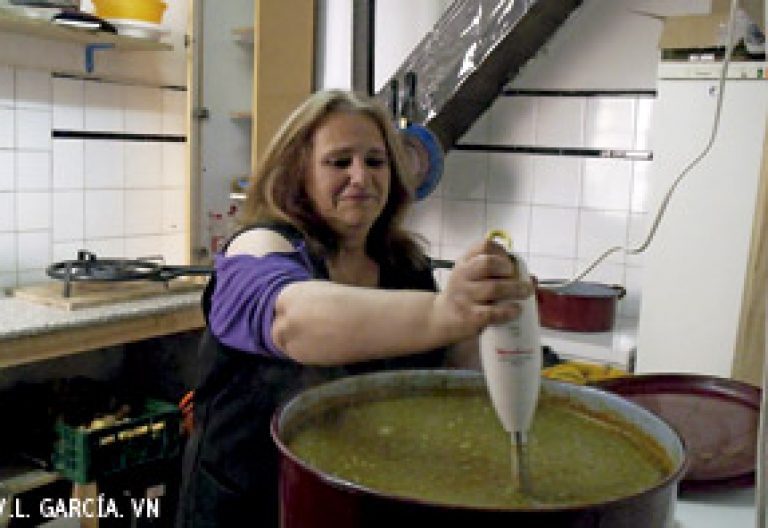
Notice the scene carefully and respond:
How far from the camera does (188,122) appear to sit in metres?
3.17

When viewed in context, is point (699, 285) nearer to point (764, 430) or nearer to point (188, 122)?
point (764, 430)

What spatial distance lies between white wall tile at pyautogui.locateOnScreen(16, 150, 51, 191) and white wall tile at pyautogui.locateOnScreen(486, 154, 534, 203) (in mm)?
1660

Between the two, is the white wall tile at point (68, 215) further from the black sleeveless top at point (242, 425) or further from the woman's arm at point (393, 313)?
the woman's arm at point (393, 313)

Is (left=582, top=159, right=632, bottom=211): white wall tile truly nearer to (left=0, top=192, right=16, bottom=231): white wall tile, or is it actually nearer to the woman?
the woman

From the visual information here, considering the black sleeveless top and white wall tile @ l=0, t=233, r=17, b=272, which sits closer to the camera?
the black sleeveless top

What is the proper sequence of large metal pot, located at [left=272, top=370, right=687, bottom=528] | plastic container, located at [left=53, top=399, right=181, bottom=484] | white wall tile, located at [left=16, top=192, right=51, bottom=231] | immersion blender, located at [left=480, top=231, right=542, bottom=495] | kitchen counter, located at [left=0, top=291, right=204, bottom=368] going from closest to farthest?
large metal pot, located at [left=272, top=370, right=687, bottom=528] < immersion blender, located at [left=480, top=231, right=542, bottom=495] < kitchen counter, located at [left=0, top=291, right=204, bottom=368] < plastic container, located at [left=53, top=399, right=181, bottom=484] < white wall tile, located at [left=16, top=192, right=51, bottom=231]

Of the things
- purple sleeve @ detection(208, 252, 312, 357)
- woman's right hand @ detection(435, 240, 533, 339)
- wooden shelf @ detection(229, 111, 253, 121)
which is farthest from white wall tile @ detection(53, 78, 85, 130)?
woman's right hand @ detection(435, 240, 533, 339)

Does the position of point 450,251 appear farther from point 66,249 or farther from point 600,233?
point 66,249

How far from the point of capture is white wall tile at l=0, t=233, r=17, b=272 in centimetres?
276

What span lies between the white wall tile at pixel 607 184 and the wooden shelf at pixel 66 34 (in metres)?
1.65

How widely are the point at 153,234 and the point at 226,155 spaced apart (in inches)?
17.8

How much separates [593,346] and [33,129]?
2.05 m

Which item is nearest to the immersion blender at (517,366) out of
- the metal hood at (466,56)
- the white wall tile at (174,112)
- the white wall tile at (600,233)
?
the metal hood at (466,56)

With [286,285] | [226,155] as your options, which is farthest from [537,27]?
[286,285]
